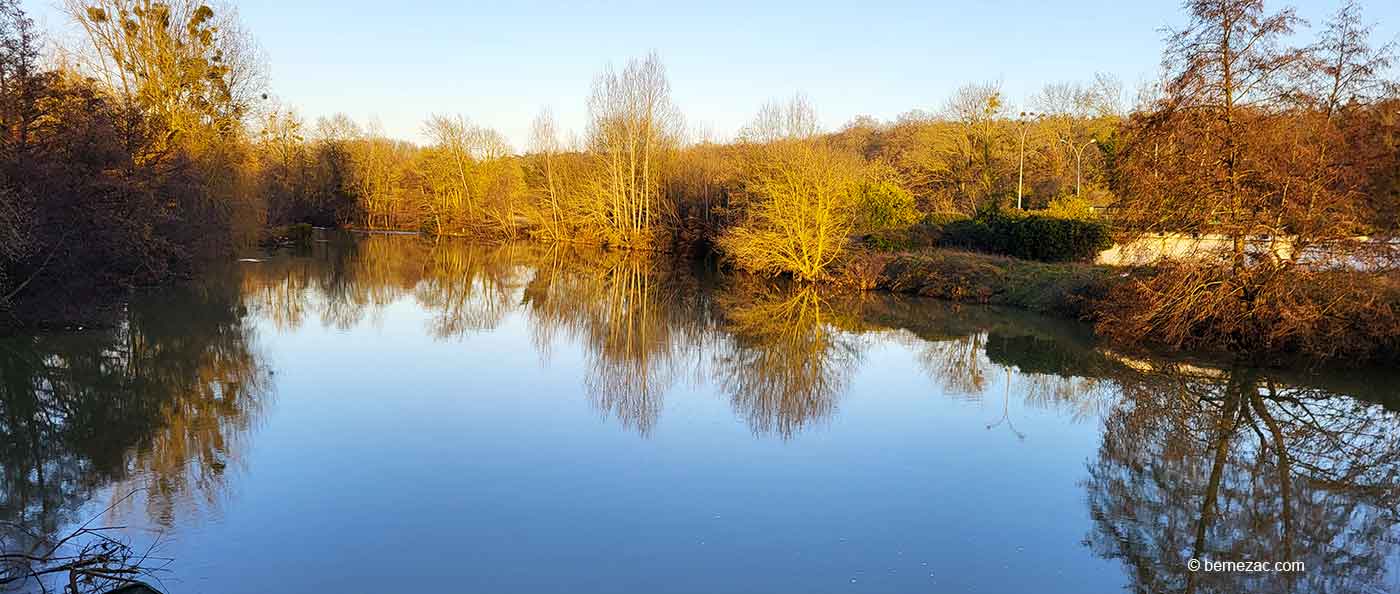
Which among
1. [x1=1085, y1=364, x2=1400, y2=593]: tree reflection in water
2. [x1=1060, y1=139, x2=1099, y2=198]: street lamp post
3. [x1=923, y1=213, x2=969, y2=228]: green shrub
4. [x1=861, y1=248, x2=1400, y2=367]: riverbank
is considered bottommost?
[x1=1085, y1=364, x2=1400, y2=593]: tree reflection in water

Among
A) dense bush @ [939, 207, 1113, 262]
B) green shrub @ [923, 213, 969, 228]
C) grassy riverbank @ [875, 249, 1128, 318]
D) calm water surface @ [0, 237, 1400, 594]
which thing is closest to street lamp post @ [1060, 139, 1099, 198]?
green shrub @ [923, 213, 969, 228]

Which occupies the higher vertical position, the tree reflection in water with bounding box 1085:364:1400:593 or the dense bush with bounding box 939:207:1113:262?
the dense bush with bounding box 939:207:1113:262

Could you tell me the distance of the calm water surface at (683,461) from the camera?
5086 mm

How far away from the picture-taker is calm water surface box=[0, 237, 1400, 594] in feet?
16.7

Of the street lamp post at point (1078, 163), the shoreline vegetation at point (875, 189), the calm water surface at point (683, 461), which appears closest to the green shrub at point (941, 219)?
the shoreline vegetation at point (875, 189)

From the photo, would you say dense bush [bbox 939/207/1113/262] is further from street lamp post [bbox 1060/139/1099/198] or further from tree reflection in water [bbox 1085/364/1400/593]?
tree reflection in water [bbox 1085/364/1400/593]

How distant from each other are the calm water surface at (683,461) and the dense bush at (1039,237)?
800 centimetres

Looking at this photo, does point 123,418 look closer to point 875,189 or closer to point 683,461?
point 683,461

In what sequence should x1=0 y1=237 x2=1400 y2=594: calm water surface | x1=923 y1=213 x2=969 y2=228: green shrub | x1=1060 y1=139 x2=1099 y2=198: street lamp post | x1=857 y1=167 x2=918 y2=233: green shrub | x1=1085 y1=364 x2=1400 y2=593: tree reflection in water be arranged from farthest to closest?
x1=1060 y1=139 x2=1099 y2=198: street lamp post → x1=923 y1=213 x2=969 y2=228: green shrub → x1=857 y1=167 x2=918 y2=233: green shrub → x1=1085 y1=364 x2=1400 y2=593: tree reflection in water → x1=0 y1=237 x2=1400 y2=594: calm water surface

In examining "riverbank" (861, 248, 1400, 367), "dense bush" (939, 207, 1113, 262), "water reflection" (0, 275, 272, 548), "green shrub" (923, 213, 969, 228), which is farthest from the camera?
"green shrub" (923, 213, 969, 228)

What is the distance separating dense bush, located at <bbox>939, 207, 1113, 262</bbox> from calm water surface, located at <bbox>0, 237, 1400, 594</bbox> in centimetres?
800

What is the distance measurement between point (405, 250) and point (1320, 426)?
32.7 meters

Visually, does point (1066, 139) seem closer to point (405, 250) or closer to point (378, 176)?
point (405, 250)

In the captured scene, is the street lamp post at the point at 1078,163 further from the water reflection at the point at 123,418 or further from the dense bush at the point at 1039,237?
the water reflection at the point at 123,418
